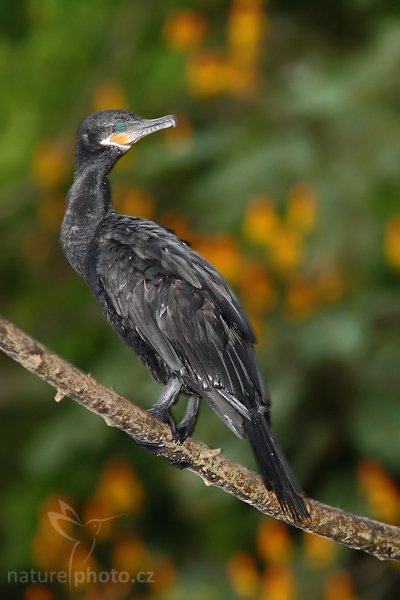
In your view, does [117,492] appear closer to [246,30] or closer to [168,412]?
[246,30]

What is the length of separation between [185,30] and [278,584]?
4.36 metres

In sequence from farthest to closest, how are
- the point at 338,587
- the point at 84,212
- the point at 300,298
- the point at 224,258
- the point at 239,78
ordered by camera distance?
the point at 239,78 < the point at 300,298 < the point at 224,258 < the point at 338,587 < the point at 84,212

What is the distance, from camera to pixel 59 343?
29.7 ft

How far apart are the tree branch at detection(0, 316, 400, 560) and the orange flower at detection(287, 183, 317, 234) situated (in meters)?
3.27

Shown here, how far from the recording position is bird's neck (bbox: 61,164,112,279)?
4.14 meters

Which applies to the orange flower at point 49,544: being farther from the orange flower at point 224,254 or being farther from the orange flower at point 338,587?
the orange flower at point 224,254

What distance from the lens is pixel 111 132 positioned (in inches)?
169

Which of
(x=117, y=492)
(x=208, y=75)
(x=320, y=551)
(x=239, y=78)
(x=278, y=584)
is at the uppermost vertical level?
(x=208, y=75)

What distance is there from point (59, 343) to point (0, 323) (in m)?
5.83

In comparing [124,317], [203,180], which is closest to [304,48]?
[203,180]

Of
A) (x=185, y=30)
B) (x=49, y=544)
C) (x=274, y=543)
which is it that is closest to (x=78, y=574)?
(x=49, y=544)

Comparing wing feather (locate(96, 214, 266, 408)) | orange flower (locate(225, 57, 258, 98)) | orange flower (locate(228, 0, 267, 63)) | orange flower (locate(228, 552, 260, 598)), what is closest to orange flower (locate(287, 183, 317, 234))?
orange flower (locate(225, 57, 258, 98))

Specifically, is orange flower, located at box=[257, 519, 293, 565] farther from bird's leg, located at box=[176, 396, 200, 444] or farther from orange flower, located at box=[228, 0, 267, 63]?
orange flower, located at box=[228, 0, 267, 63]

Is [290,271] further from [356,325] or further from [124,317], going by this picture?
[124,317]
